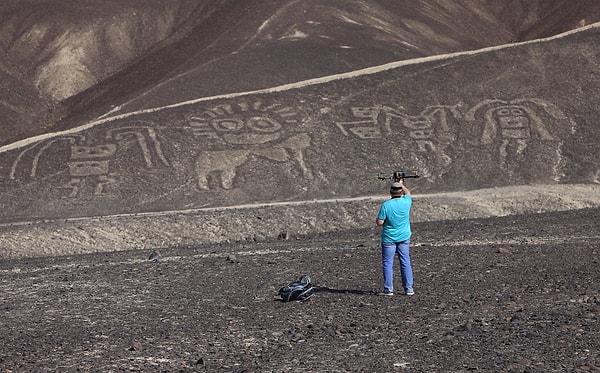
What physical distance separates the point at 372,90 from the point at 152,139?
9.13 m

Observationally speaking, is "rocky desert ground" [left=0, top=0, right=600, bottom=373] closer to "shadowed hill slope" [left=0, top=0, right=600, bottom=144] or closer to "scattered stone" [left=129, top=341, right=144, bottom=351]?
"scattered stone" [left=129, top=341, right=144, bottom=351]

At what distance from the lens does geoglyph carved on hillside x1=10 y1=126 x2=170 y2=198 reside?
36.7 meters

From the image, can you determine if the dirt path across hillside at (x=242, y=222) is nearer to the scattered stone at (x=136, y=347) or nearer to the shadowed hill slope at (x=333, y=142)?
the shadowed hill slope at (x=333, y=142)

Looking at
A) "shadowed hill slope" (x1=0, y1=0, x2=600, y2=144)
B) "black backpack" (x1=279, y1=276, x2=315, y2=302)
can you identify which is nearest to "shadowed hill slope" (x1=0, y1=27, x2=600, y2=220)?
"shadowed hill slope" (x1=0, y1=0, x2=600, y2=144)

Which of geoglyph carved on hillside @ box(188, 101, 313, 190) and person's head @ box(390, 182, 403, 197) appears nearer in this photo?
person's head @ box(390, 182, 403, 197)

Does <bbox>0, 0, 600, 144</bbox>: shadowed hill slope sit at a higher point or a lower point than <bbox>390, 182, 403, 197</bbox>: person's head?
higher

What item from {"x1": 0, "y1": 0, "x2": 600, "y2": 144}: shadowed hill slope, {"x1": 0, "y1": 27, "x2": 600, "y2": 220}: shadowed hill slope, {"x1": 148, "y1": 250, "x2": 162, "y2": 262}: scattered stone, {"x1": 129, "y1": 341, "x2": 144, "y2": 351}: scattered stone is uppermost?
{"x1": 0, "y1": 0, "x2": 600, "y2": 144}: shadowed hill slope

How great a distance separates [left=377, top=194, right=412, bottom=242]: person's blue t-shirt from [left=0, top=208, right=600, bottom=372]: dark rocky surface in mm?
988

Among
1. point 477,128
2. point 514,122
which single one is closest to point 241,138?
point 477,128

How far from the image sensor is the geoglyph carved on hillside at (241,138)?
37.7 meters

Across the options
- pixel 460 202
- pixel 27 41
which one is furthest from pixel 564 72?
pixel 27 41

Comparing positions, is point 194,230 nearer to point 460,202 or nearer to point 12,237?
point 12,237

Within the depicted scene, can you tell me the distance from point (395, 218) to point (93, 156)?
24.0 meters

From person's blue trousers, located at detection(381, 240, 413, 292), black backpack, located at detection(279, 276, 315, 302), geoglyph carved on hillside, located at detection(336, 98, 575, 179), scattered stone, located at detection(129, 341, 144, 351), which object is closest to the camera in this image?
scattered stone, located at detection(129, 341, 144, 351)
